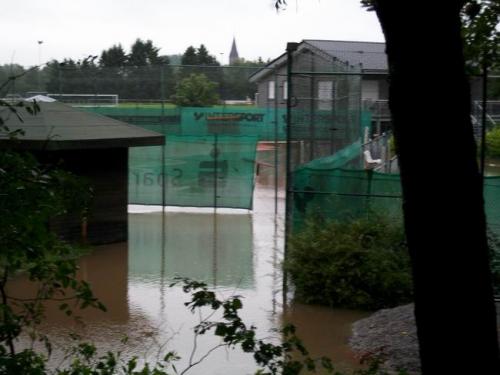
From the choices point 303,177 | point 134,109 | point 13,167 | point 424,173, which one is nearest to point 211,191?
point 134,109

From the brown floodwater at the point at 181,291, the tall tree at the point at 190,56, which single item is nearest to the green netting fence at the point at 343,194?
the brown floodwater at the point at 181,291

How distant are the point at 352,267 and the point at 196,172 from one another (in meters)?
9.05

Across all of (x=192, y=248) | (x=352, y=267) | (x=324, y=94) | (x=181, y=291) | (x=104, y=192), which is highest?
(x=324, y=94)

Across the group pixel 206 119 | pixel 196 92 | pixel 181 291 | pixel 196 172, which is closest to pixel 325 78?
pixel 196 172

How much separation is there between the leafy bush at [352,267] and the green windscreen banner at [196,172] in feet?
26.0

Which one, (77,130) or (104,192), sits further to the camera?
(104,192)

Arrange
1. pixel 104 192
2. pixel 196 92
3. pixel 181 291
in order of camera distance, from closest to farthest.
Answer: pixel 181 291 → pixel 104 192 → pixel 196 92

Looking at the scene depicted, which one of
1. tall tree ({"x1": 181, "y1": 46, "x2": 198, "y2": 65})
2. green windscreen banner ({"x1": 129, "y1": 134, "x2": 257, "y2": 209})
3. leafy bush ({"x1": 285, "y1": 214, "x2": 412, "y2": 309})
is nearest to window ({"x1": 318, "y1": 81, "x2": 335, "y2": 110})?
green windscreen banner ({"x1": 129, "y1": 134, "x2": 257, "y2": 209})

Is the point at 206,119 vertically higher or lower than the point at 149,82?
lower

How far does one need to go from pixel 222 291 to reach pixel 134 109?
10.2m

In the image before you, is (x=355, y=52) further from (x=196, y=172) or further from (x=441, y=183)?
(x=441, y=183)

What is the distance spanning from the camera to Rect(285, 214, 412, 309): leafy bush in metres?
10.1

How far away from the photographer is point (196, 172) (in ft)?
61.7

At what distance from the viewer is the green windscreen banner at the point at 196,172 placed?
733 inches
